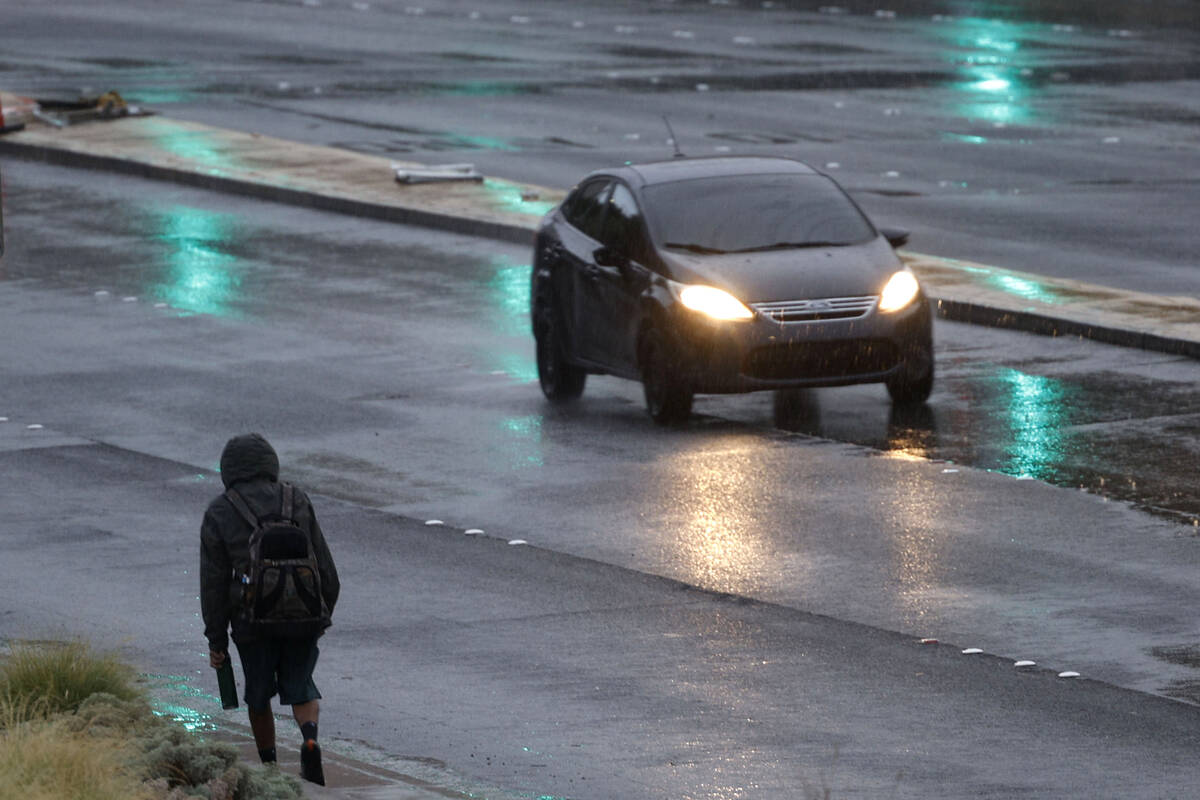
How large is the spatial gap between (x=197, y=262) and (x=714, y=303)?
8.73m

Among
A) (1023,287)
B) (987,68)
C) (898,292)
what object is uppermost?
(898,292)

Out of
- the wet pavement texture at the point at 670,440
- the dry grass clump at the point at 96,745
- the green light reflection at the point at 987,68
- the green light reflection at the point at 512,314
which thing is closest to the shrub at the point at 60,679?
the dry grass clump at the point at 96,745

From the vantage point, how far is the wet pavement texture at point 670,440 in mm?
12289

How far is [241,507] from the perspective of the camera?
898 cm

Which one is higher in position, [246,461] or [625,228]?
[246,461]

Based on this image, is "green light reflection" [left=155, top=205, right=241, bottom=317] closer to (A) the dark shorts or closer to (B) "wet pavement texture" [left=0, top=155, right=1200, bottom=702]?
(B) "wet pavement texture" [left=0, top=155, right=1200, bottom=702]

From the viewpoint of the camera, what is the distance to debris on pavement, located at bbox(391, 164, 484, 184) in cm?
2828

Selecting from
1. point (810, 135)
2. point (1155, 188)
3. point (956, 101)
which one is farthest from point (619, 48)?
point (1155, 188)

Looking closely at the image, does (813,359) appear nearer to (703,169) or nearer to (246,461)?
(703,169)

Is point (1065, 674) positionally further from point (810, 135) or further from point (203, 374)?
point (810, 135)

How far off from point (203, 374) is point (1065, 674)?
934cm

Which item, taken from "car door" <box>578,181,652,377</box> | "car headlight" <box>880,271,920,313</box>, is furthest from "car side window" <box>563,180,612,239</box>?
"car headlight" <box>880,271,920,313</box>

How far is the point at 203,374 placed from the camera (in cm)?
1858

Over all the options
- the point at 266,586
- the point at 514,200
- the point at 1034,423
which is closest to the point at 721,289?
the point at 1034,423
